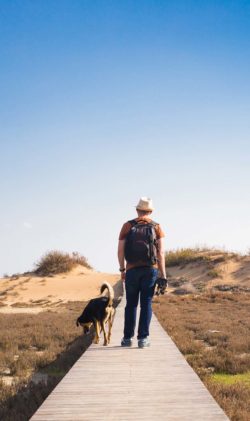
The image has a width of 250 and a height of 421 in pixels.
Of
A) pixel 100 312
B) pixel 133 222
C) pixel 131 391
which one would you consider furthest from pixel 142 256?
pixel 131 391

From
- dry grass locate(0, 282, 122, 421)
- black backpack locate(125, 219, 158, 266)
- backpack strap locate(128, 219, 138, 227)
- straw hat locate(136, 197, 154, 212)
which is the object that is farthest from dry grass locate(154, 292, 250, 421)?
straw hat locate(136, 197, 154, 212)

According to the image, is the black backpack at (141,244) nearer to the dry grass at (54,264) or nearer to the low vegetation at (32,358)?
the low vegetation at (32,358)

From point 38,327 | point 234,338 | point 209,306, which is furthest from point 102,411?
point 209,306

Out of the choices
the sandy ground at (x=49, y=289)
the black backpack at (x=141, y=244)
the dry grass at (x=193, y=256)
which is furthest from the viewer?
the dry grass at (x=193, y=256)

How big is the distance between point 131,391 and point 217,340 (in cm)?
763

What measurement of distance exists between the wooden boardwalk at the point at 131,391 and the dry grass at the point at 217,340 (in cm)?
65

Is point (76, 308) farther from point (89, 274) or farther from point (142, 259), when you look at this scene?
point (142, 259)

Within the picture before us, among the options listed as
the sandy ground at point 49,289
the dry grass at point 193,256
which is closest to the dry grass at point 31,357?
the sandy ground at point 49,289

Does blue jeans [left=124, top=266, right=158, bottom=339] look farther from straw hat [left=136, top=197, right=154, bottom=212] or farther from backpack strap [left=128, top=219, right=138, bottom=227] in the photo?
straw hat [left=136, top=197, right=154, bottom=212]

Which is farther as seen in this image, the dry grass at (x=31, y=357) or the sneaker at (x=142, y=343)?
the sneaker at (x=142, y=343)

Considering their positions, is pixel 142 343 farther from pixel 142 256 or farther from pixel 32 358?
pixel 32 358

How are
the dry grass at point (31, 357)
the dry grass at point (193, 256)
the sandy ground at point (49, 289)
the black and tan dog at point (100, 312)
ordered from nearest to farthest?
the dry grass at point (31, 357) < the black and tan dog at point (100, 312) < the sandy ground at point (49, 289) < the dry grass at point (193, 256)

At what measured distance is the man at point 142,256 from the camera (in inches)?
338

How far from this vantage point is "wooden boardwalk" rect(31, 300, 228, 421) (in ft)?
16.3
